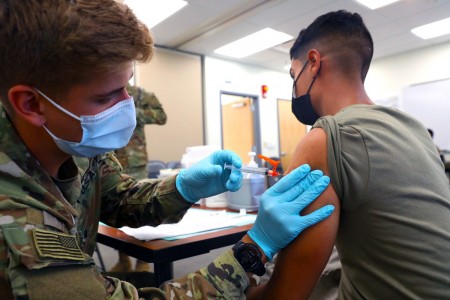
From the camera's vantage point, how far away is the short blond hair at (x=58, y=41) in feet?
2.25

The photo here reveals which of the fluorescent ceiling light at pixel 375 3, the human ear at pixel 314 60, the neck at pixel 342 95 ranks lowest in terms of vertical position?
the neck at pixel 342 95

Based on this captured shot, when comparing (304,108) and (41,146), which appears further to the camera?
(304,108)

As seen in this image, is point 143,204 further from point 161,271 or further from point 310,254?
point 310,254

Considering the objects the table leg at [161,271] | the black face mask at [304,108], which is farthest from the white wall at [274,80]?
the table leg at [161,271]

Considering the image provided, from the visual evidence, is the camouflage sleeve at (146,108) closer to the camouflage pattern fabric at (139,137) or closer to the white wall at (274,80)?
the camouflage pattern fabric at (139,137)

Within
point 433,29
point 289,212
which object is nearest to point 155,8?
point 289,212

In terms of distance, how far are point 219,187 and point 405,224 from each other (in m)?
0.62

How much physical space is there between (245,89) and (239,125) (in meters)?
0.77

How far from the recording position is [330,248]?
0.82 meters

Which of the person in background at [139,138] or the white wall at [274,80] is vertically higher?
the white wall at [274,80]

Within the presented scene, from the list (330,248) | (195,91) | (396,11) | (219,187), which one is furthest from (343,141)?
(195,91)

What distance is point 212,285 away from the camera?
75 centimetres

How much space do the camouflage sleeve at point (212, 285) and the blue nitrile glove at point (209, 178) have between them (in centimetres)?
39

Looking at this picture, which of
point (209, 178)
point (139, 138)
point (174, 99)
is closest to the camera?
point (209, 178)
